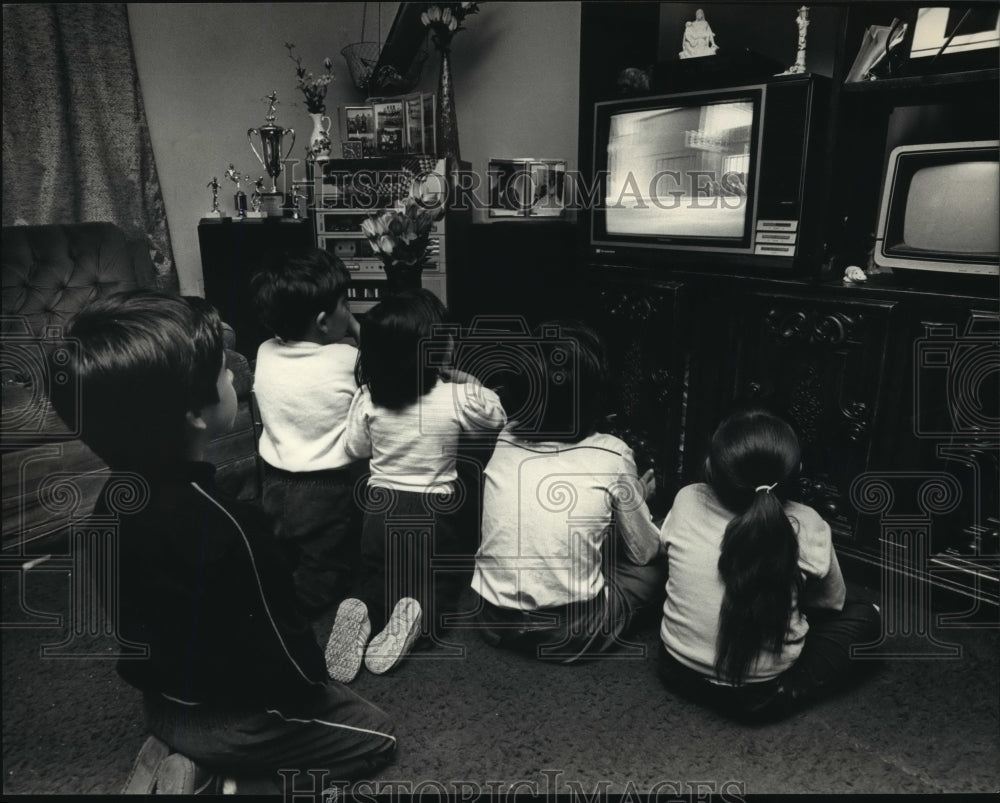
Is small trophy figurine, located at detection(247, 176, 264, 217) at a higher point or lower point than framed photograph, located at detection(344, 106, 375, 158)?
lower

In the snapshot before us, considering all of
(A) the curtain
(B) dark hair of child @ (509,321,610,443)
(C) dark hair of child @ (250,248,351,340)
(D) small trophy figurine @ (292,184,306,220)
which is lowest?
(B) dark hair of child @ (509,321,610,443)

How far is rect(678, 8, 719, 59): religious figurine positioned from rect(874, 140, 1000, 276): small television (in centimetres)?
52

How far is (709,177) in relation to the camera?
1649 mm

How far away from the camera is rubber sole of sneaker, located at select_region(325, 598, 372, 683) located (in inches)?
50.2

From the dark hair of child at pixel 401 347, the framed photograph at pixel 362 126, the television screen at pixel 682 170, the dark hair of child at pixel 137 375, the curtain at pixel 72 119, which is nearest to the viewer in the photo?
the dark hair of child at pixel 137 375

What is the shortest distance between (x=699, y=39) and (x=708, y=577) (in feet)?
4.21

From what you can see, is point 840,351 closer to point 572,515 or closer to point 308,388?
point 572,515

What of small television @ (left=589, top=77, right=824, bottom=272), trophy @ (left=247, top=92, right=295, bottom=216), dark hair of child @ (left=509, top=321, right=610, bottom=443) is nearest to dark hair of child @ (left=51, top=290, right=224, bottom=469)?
dark hair of child @ (left=509, top=321, right=610, bottom=443)

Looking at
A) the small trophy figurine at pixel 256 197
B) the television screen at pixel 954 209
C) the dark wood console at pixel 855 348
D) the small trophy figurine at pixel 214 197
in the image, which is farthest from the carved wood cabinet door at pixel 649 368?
the small trophy figurine at pixel 214 197

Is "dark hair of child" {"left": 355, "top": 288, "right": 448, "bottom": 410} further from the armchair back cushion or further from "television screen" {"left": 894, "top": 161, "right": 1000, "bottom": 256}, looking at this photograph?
"television screen" {"left": 894, "top": 161, "right": 1000, "bottom": 256}

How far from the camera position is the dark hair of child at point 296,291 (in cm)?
148

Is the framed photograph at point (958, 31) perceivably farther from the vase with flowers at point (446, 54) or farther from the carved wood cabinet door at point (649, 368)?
the vase with flowers at point (446, 54)

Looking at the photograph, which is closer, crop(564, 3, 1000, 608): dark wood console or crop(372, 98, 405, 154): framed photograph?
crop(564, 3, 1000, 608): dark wood console

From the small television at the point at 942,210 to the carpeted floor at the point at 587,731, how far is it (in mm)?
783
